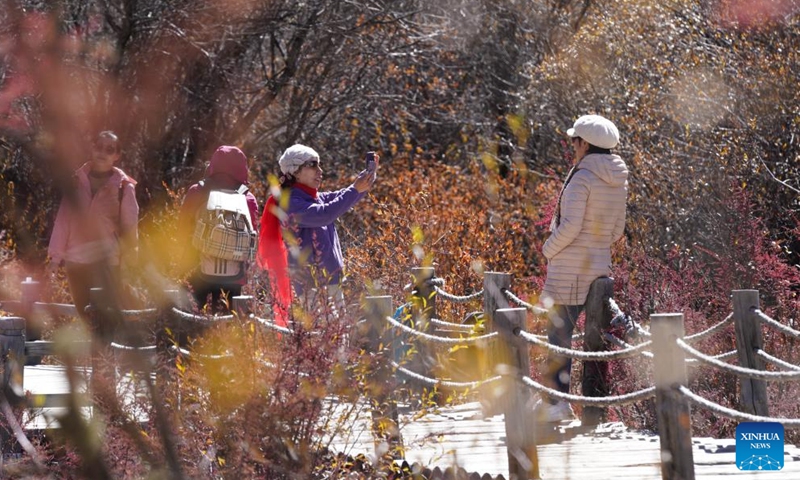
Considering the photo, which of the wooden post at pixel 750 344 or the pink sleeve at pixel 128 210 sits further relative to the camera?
the pink sleeve at pixel 128 210

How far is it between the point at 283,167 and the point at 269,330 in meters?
1.87

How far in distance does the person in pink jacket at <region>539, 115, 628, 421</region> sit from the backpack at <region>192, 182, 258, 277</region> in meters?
1.83

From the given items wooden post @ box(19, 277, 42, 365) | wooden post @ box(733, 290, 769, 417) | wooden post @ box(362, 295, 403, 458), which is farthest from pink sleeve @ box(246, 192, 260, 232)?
wooden post @ box(733, 290, 769, 417)

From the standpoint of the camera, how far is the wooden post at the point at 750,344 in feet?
19.9

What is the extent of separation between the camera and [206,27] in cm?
1360

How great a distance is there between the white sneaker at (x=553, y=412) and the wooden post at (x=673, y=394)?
1572 mm

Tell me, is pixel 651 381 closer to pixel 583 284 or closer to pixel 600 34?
pixel 583 284

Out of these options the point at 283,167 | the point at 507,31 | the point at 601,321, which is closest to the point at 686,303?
the point at 601,321

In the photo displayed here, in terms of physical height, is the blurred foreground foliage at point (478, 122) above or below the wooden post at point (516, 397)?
above

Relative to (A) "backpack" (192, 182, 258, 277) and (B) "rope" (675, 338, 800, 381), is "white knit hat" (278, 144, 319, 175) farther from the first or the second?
(B) "rope" (675, 338, 800, 381)

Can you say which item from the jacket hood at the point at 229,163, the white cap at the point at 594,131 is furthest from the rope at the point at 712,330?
the jacket hood at the point at 229,163

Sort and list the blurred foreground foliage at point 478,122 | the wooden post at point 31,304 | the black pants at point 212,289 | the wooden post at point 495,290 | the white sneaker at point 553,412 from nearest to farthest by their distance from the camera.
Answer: the white sneaker at point 553,412 → the black pants at point 212,289 → the wooden post at point 495,290 → the blurred foreground foliage at point 478,122 → the wooden post at point 31,304

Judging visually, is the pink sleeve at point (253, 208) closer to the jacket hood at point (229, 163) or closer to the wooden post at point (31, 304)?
the jacket hood at point (229, 163)

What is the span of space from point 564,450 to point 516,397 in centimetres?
71
